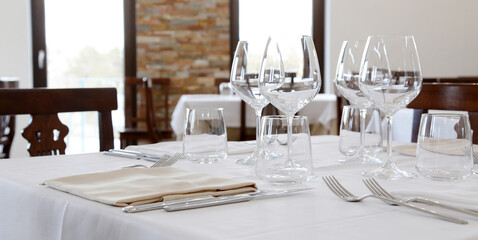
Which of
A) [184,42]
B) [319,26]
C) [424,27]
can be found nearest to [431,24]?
[424,27]

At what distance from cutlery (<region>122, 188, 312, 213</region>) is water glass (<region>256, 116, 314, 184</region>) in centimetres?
8

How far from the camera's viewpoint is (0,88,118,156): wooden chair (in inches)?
66.4

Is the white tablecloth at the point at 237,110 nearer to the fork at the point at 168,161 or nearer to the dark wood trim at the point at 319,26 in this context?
the dark wood trim at the point at 319,26

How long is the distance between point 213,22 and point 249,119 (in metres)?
2.40

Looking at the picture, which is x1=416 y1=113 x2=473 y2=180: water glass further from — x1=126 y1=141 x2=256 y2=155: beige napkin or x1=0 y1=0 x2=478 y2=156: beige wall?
x1=0 y1=0 x2=478 y2=156: beige wall

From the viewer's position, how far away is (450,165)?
1090 mm

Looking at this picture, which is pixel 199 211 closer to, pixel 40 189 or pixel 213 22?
pixel 40 189

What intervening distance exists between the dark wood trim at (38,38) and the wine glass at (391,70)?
214 inches

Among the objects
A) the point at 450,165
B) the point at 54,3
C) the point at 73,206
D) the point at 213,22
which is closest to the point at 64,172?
the point at 73,206

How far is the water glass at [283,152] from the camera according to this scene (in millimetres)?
1022

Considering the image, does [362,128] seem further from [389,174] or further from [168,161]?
[168,161]

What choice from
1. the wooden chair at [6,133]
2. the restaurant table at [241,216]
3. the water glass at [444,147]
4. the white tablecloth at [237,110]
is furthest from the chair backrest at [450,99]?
the white tablecloth at [237,110]

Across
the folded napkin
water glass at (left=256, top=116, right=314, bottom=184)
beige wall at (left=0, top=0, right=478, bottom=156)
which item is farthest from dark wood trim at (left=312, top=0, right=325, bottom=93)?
water glass at (left=256, top=116, right=314, bottom=184)

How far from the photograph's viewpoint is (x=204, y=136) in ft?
4.25
